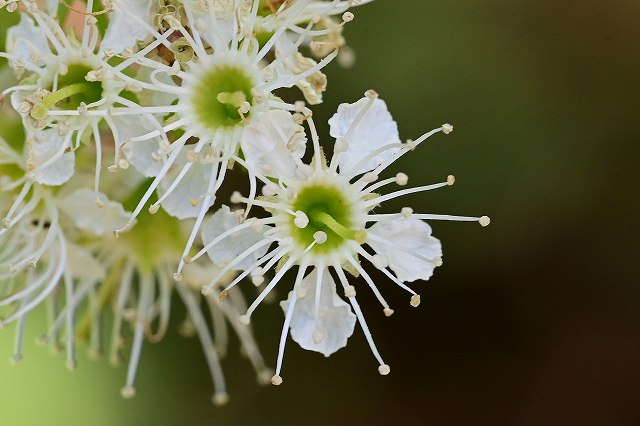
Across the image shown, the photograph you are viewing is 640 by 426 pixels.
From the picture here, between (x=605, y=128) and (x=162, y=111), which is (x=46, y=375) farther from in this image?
(x=605, y=128)

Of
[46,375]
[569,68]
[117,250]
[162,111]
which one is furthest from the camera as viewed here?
[569,68]

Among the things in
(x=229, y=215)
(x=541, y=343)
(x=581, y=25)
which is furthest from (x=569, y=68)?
(x=229, y=215)

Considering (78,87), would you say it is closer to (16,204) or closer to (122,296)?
(16,204)

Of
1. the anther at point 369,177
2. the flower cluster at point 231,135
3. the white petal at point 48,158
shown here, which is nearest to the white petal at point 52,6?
the flower cluster at point 231,135

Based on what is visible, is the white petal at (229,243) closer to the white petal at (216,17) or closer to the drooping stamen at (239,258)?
the drooping stamen at (239,258)

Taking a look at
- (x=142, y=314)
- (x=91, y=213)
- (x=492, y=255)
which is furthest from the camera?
(x=492, y=255)

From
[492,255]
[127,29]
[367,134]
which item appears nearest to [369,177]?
[367,134]
